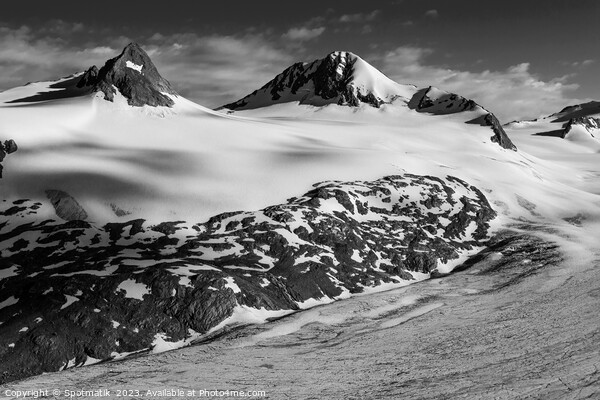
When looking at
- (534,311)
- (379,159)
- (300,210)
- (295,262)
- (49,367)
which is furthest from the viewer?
(379,159)

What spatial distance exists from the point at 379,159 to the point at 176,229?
55964 millimetres

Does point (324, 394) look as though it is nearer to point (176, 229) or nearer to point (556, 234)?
point (176, 229)

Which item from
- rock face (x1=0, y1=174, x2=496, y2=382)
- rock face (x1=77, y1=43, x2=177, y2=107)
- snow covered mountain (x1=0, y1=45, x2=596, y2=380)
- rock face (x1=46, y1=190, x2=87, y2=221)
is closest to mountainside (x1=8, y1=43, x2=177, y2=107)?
rock face (x1=77, y1=43, x2=177, y2=107)

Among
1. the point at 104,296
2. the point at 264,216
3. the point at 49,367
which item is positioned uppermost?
the point at 264,216

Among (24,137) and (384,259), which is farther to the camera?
(24,137)

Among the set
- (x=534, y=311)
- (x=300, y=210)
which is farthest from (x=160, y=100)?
(x=534, y=311)

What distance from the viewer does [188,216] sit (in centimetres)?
8481

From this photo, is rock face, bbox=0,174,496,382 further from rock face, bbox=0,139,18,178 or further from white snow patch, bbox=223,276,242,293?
rock face, bbox=0,139,18,178

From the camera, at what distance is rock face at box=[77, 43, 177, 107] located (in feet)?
455

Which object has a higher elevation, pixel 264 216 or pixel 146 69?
pixel 146 69

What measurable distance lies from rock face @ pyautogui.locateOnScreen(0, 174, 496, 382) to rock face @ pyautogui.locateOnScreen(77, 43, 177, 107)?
6004cm

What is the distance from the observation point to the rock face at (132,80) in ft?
455

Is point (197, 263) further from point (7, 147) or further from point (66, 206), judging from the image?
point (7, 147)

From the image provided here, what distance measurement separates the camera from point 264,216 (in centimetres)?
8600
